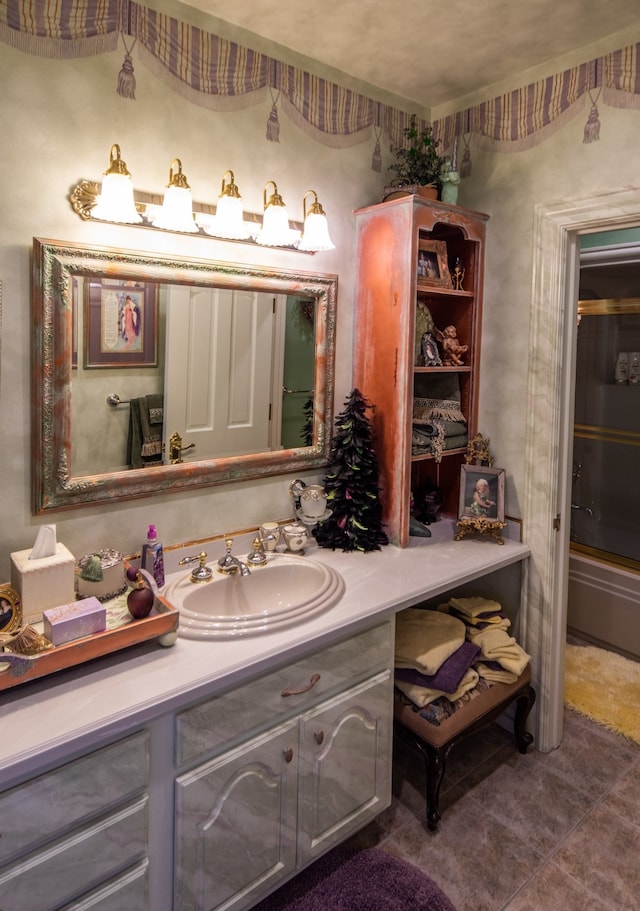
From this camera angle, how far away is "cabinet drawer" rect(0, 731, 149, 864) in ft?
3.59

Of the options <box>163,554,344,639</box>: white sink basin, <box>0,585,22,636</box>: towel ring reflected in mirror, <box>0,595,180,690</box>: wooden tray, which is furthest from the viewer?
<box>163,554,344,639</box>: white sink basin

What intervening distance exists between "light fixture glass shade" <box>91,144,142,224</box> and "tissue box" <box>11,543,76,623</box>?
90cm

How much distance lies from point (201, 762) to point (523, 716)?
4.64ft

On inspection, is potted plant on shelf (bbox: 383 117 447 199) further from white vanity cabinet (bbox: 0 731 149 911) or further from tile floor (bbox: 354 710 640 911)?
tile floor (bbox: 354 710 640 911)

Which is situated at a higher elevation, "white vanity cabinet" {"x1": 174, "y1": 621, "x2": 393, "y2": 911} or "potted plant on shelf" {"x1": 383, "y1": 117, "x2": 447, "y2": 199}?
"potted plant on shelf" {"x1": 383, "y1": 117, "x2": 447, "y2": 199}

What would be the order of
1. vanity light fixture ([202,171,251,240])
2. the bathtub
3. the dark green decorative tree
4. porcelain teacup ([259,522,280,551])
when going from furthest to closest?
the bathtub, the dark green decorative tree, porcelain teacup ([259,522,280,551]), vanity light fixture ([202,171,251,240])

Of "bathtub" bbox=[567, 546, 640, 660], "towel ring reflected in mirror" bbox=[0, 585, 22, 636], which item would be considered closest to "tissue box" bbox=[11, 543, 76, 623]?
"towel ring reflected in mirror" bbox=[0, 585, 22, 636]

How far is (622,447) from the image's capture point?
327cm

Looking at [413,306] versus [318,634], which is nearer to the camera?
[318,634]

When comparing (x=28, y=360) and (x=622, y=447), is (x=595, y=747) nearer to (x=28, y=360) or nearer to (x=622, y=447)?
(x=622, y=447)

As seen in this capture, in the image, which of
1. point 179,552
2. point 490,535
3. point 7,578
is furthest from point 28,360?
point 490,535

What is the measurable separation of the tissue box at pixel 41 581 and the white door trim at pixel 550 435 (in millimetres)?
1651

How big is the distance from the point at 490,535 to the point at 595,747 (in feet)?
3.23

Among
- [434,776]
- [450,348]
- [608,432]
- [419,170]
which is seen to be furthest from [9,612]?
[608,432]
